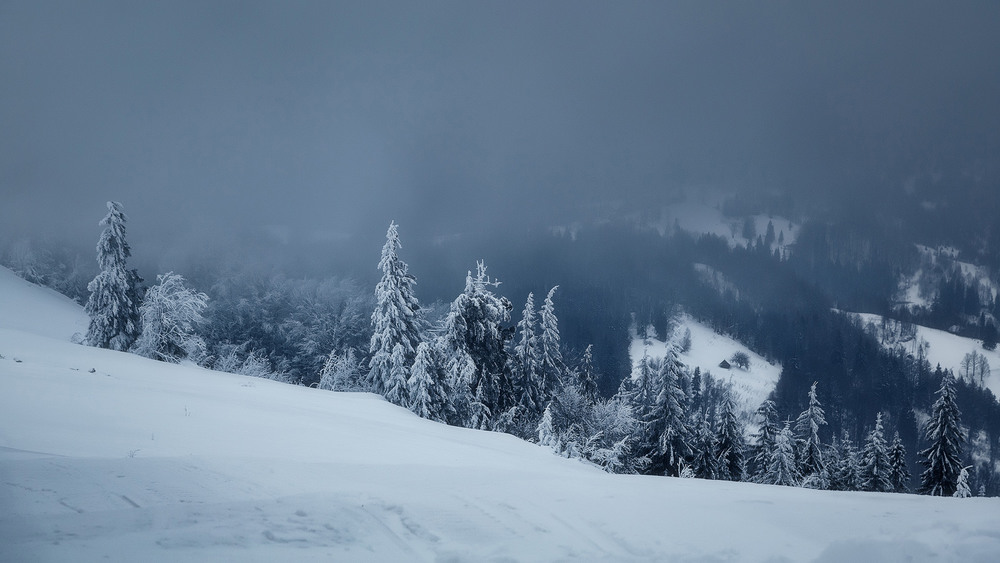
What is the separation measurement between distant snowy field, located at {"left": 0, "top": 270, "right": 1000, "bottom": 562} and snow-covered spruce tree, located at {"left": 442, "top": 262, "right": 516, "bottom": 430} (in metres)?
15.5

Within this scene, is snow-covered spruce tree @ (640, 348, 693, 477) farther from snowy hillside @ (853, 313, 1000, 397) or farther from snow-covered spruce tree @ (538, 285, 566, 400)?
snowy hillside @ (853, 313, 1000, 397)

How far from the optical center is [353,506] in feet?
16.9

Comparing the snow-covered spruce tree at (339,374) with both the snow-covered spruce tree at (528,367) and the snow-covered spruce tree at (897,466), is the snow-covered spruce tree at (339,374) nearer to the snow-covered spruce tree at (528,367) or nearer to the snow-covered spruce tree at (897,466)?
the snow-covered spruce tree at (528,367)

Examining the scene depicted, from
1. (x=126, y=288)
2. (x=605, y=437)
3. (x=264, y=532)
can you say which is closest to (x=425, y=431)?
(x=264, y=532)

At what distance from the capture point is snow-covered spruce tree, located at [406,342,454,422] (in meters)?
23.1

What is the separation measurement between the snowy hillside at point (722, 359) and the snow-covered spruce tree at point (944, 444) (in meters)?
80.3

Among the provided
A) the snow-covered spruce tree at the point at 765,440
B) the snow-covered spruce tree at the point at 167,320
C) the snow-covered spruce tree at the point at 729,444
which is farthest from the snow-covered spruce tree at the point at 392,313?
the snow-covered spruce tree at the point at 765,440

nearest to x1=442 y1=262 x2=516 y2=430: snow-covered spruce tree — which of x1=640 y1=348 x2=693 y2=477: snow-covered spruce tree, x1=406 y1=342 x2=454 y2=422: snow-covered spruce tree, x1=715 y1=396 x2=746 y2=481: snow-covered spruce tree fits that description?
x1=406 y1=342 x2=454 y2=422: snow-covered spruce tree

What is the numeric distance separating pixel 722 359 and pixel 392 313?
143821 millimetres

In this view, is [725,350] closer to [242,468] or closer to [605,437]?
[605,437]

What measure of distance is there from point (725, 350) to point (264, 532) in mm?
168608

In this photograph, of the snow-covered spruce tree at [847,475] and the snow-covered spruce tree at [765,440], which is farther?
the snow-covered spruce tree at [765,440]

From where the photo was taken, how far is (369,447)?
28.7 ft

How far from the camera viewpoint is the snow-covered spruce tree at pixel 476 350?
24484 millimetres
